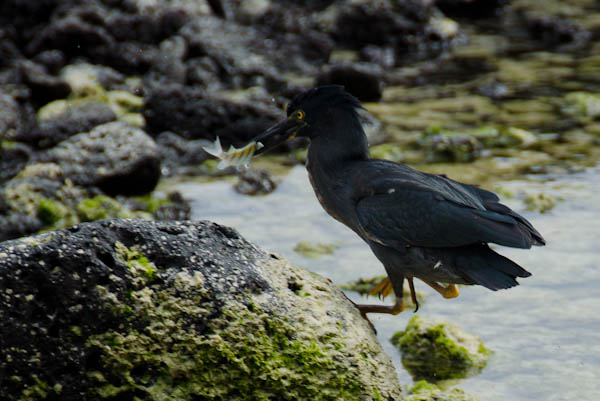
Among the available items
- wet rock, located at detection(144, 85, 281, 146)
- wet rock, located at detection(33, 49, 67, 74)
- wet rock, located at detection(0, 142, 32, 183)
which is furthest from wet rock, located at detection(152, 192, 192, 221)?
wet rock, located at detection(33, 49, 67, 74)

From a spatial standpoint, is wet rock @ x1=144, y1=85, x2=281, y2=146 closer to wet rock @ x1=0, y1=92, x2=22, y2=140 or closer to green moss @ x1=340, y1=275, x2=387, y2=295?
wet rock @ x1=0, y1=92, x2=22, y2=140

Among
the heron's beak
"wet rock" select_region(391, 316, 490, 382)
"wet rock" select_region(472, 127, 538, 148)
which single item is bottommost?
"wet rock" select_region(472, 127, 538, 148)

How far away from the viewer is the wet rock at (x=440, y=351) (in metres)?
5.52

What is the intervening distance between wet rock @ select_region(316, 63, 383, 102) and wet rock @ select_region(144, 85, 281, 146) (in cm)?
177

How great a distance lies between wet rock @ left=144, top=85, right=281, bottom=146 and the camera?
10.6m

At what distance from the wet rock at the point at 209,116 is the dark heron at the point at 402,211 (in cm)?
502

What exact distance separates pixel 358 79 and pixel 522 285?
6.10 meters

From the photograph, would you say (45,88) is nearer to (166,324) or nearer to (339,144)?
(339,144)

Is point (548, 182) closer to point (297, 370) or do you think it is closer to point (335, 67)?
point (335, 67)

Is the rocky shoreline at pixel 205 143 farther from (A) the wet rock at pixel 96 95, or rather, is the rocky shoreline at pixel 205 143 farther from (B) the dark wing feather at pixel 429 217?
→ (B) the dark wing feather at pixel 429 217

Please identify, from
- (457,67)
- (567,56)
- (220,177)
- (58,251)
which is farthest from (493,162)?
(58,251)

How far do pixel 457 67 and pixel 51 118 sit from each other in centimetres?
739

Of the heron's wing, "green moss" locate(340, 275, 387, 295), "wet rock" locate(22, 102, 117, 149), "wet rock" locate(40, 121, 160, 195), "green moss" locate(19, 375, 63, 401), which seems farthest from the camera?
"wet rock" locate(22, 102, 117, 149)

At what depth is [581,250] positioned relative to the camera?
7.30 meters
